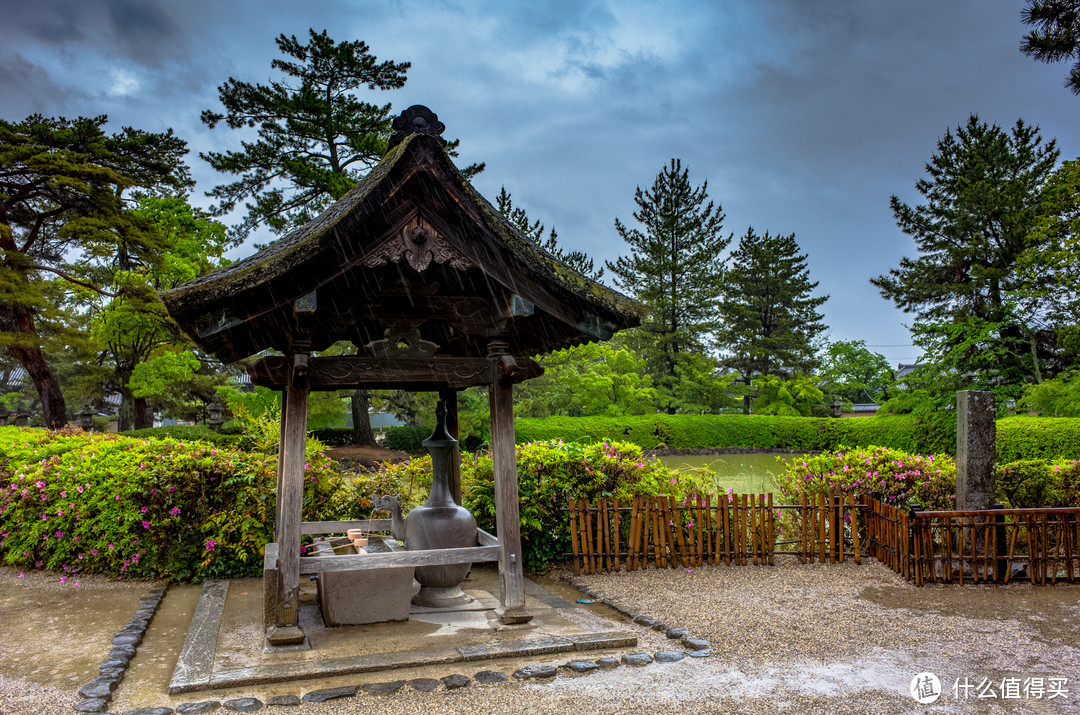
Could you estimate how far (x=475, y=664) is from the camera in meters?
4.56

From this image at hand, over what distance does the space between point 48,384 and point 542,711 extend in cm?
2189

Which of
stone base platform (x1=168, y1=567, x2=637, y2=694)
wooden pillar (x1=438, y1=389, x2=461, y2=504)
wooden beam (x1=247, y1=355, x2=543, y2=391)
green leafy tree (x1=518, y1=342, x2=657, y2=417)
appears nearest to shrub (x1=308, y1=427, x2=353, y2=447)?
green leafy tree (x1=518, y1=342, x2=657, y2=417)

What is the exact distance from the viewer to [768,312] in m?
41.3

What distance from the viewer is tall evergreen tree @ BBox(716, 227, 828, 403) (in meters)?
39.3

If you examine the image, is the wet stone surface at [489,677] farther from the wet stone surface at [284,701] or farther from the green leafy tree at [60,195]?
the green leafy tree at [60,195]

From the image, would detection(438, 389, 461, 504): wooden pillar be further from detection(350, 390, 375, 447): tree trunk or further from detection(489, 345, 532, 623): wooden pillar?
detection(350, 390, 375, 447): tree trunk

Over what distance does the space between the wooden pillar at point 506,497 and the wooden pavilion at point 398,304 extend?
0.04 feet

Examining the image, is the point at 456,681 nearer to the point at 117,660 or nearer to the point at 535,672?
the point at 535,672

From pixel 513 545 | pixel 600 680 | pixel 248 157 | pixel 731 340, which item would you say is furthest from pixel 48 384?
pixel 731 340

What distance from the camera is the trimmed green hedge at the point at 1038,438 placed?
17047 millimetres

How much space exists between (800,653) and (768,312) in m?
38.7

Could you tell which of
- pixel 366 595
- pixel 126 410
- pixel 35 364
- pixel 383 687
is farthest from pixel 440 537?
pixel 126 410

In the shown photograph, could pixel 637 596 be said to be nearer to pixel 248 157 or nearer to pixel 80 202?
pixel 80 202

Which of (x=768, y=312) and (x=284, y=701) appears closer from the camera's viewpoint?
(x=284, y=701)
